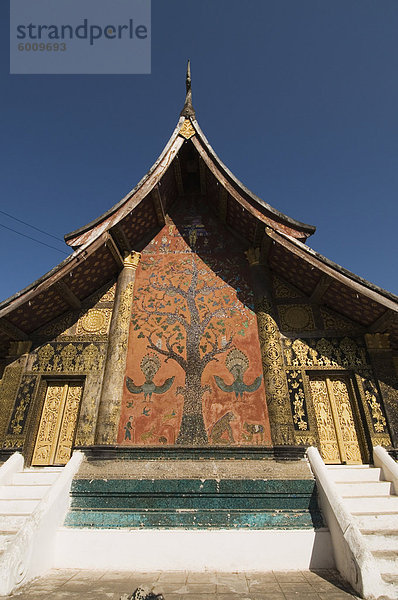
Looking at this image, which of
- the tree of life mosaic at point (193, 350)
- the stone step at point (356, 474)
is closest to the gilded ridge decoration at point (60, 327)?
the tree of life mosaic at point (193, 350)

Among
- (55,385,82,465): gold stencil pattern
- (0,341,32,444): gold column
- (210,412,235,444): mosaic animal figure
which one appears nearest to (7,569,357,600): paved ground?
(210,412,235,444): mosaic animal figure

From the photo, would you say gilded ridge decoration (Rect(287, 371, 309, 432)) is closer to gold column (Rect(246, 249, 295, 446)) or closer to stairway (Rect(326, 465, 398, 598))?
gold column (Rect(246, 249, 295, 446))

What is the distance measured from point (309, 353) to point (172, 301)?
117 inches

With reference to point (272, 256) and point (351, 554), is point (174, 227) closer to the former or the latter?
point (272, 256)

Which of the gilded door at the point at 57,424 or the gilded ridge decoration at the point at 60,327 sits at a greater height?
the gilded ridge decoration at the point at 60,327

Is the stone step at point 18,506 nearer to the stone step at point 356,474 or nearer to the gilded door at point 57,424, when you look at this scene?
the gilded door at point 57,424

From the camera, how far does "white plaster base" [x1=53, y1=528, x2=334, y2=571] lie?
12.8ft

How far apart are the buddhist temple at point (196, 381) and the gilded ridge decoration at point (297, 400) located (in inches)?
0.7

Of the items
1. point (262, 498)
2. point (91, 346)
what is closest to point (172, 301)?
point (91, 346)

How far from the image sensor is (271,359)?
6.09m

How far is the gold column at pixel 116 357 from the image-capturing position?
5.66 m

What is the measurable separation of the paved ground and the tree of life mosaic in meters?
2.01

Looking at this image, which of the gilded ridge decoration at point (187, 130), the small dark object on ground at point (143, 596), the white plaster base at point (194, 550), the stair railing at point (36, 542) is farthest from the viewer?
the gilded ridge decoration at point (187, 130)

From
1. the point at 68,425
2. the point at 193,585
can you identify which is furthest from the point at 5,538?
the point at 193,585
